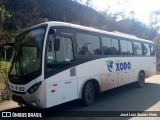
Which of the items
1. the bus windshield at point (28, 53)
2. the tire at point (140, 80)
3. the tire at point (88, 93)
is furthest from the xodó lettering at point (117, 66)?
the bus windshield at point (28, 53)

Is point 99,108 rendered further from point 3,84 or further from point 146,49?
point 146,49

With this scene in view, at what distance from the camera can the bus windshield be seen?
709 centimetres

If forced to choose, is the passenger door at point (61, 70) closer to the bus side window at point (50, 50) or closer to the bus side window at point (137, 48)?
the bus side window at point (50, 50)

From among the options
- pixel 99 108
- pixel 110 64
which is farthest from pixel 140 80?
pixel 99 108

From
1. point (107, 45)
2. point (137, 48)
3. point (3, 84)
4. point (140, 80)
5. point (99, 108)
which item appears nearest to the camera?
point (99, 108)

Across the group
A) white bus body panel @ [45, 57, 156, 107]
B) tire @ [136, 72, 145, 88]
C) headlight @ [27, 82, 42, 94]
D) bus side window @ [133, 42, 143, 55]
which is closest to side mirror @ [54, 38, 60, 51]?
white bus body panel @ [45, 57, 156, 107]

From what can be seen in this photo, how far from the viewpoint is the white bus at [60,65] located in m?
7.00

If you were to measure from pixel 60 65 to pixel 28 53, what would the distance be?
3.53 feet

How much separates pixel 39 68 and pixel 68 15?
905 inches

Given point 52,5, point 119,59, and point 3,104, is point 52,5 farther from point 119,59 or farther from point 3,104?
point 3,104

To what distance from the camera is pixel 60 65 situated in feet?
24.6

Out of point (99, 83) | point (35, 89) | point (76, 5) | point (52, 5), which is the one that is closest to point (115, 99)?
point (99, 83)

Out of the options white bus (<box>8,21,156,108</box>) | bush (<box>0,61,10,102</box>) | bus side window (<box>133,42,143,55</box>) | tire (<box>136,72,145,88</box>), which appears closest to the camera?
white bus (<box>8,21,156,108</box>)

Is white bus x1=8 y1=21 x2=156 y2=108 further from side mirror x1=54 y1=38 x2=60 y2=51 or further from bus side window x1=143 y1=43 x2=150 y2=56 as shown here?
bus side window x1=143 y1=43 x2=150 y2=56
